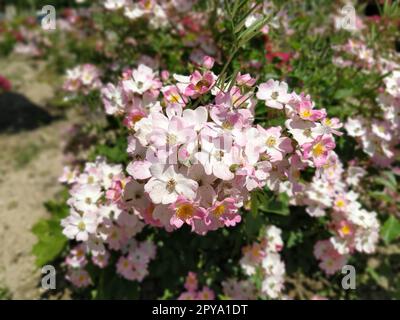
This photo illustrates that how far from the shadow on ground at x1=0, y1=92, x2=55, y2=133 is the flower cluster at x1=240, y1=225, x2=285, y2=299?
3225 mm

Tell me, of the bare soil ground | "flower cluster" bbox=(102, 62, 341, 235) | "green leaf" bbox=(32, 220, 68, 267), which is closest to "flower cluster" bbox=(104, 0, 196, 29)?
"flower cluster" bbox=(102, 62, 341, 235)

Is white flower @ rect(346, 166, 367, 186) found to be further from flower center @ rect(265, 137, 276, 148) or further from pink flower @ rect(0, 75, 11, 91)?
pink flower @ rect(0, 75, 11, 91)

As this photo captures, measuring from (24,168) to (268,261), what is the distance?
8.74ft

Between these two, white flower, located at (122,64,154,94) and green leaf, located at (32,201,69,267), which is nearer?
white flower, located at (122,64,154,94)

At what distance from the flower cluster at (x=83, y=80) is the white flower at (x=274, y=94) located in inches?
61.9

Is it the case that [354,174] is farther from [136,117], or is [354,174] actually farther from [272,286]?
[136,117]

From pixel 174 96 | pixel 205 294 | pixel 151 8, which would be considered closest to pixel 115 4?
pixel 151 8

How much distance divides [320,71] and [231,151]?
150 centimetres

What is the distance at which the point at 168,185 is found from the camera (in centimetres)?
133

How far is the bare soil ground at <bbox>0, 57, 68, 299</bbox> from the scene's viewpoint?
291 centimetres

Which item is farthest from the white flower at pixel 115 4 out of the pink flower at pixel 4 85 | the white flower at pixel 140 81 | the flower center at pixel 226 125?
the pink flower at pixel 4 85

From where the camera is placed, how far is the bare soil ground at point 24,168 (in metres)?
2.91
